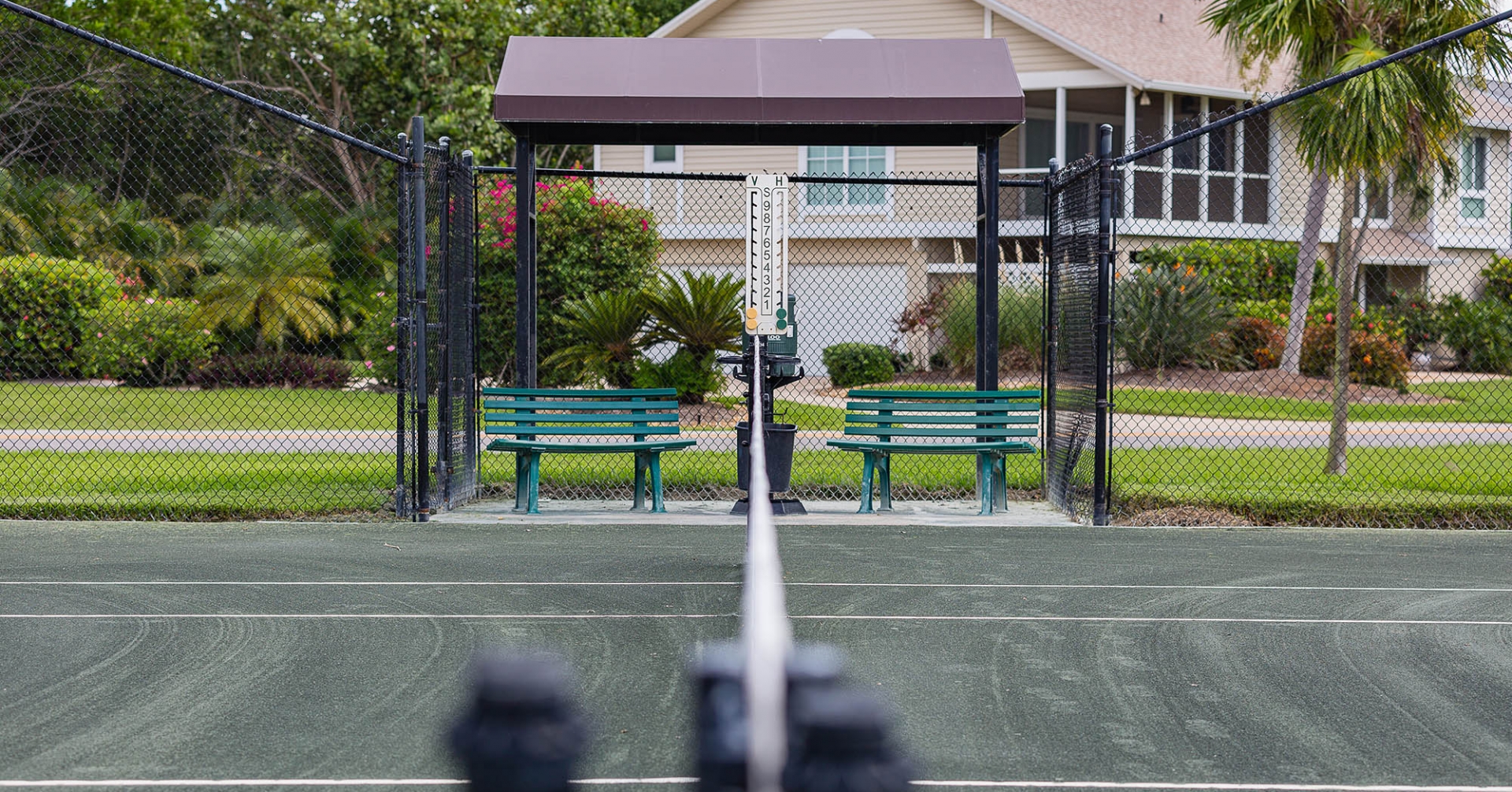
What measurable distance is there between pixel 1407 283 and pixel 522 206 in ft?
84.7

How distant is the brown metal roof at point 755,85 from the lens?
11.0 m

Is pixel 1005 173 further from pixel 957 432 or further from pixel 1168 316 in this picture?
pixel 957 432

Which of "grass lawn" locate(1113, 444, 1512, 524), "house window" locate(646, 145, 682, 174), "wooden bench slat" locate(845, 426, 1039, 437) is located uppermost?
"house window" locate(646, 145, 682, 174)

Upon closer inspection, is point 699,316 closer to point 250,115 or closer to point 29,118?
point 29,118

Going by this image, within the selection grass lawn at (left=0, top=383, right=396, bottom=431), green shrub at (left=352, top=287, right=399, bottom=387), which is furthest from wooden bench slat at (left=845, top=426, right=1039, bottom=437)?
green shrub at (left=352, top=287, right=399, bottom=387)

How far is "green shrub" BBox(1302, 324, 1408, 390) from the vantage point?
22.9m

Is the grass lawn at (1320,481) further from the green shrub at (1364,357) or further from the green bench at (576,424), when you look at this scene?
the green shrub at (1364,357)

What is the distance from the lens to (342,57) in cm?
3209

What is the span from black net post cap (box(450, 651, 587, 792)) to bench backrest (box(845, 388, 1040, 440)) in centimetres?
916

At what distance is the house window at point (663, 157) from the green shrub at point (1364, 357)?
12.1 metres

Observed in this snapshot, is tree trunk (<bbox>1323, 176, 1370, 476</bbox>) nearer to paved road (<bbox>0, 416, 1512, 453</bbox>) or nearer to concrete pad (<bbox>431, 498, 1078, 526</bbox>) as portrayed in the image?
paved road (<bbox>0, 416, 1512, 453</bbox>)

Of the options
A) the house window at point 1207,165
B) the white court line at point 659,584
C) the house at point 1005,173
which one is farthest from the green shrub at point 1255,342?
the white court line at point 659,584

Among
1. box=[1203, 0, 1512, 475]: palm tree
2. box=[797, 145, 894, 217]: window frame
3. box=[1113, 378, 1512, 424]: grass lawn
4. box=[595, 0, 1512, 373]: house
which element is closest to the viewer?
box=[1203, 0, 1512, 475]: palm tree

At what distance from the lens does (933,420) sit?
1091 centimetres
